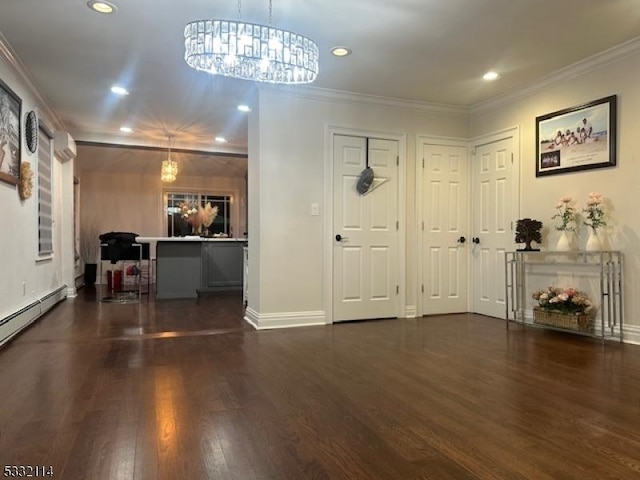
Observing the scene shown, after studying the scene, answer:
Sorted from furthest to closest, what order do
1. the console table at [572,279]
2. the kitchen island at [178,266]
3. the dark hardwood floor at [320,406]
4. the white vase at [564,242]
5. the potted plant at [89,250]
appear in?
the potted plant at [89,250]
the kitchen island at [178,266]
the white vase at [564,242]
the console table at [572,279]
the dark hardwood floor at [320,406]

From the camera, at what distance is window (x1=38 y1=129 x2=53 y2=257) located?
Result: 16.6ft

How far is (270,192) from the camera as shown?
14.3ft

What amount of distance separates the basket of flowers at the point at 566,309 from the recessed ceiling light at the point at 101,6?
4247 millimetres

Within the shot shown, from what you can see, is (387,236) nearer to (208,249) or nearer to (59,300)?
(208,249)

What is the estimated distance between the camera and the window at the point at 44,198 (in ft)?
16.6

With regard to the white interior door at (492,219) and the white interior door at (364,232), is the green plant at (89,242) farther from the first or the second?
the white interior door at (492,219)

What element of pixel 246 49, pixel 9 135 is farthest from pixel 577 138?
pixel 9 135

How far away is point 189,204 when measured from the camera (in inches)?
400

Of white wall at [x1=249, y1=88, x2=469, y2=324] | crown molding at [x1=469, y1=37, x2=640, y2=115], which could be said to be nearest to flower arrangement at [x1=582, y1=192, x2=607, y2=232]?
crown molding at [x1=469, y1=37, x2=640, y2=115]

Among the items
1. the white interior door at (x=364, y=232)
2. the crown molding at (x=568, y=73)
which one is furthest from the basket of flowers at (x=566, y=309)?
the crown molding at (x=568, y=73)

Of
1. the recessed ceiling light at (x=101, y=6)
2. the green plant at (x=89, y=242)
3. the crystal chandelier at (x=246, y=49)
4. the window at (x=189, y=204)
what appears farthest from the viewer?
the window at (x=189, y=204)

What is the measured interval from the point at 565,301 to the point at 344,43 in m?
2.97

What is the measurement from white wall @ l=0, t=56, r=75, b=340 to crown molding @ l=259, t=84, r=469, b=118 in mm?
2396

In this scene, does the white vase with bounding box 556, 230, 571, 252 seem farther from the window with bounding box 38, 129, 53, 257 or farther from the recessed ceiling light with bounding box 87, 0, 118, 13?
the window with bounding box 38, 129, 53, 257
